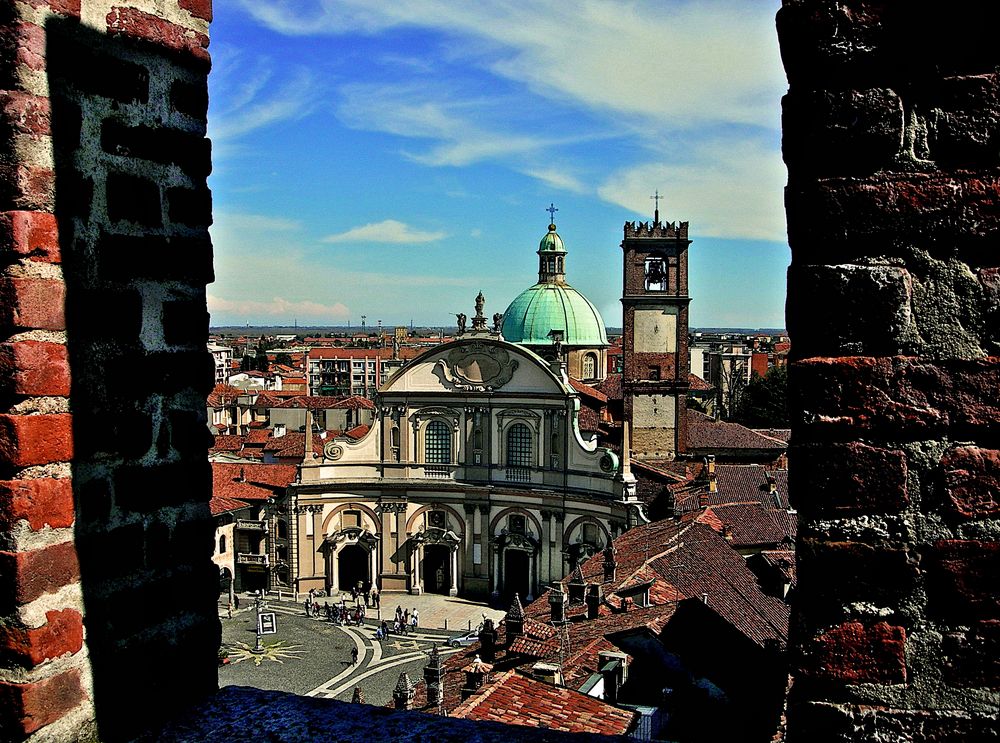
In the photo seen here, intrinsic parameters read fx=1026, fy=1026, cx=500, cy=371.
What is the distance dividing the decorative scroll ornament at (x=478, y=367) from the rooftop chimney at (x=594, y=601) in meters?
19.7

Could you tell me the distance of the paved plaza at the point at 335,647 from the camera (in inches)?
1091

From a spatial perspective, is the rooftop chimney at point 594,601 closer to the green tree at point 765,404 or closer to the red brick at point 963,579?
the red brick at point 963,579

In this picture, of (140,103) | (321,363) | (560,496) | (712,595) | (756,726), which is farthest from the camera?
(321,363)

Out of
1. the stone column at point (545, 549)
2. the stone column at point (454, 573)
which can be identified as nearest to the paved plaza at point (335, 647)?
the stone column at point (454, 573)

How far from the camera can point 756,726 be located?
12195mm

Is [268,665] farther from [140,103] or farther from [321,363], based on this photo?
[321,363]

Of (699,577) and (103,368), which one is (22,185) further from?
(699,577)

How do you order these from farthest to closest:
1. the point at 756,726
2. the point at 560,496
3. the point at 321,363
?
the point at 321,363 → the point at 560,496 → the point at 756,726

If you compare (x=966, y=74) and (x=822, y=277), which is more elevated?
(x=966, y=74)

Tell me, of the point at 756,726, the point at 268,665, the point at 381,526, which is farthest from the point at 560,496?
the point at 756,726

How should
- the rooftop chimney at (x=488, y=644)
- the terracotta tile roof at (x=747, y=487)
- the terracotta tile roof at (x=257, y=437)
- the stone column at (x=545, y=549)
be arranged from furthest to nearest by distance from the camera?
the terracotta tile roof at (x=257, y=437) → the stone column at (x=545, y=549) → the terracotta tile roof at (x=747, y=487) → the rooftop chimney at (x=488, y=644)

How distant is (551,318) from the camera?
5119 cm

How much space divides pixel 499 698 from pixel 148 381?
9749 millimetres

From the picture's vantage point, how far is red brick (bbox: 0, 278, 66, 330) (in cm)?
292
